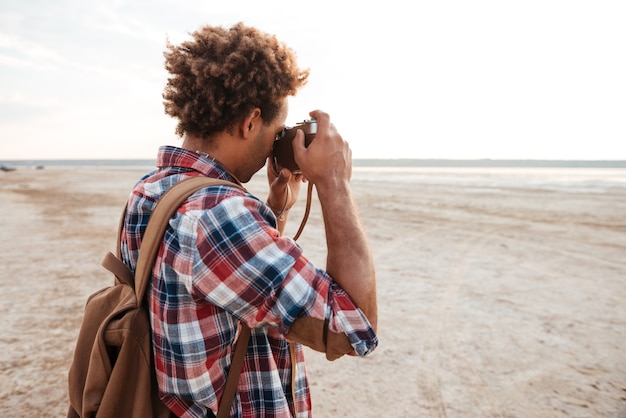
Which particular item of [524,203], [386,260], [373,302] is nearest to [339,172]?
[373,302]

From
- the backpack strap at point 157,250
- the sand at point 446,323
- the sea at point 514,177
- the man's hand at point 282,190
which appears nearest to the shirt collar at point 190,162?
the backpack strap at point 157,250

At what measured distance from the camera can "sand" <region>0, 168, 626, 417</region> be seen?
10.6 ft

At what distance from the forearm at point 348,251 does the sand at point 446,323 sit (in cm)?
225

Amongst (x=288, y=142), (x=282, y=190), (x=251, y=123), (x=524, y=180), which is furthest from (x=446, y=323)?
(x=524, y=180)

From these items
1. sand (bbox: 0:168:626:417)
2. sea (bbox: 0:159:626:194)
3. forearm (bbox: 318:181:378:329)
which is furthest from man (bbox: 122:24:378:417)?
sea (bbox: 0:159:626:194)

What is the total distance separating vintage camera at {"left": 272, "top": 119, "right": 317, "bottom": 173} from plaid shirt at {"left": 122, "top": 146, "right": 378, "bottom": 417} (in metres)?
0.24

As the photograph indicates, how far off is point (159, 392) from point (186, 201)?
1.92 feet

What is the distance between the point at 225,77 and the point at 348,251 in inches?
25.3

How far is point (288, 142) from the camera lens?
1465 mm

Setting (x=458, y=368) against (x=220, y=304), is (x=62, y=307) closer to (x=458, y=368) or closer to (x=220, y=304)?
(x=458, y=368)

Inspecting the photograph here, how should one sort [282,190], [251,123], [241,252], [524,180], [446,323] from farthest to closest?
[524,180] < [446,323] < [282,190] < [251,123] < [241,252]

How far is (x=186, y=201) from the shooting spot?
112 cm

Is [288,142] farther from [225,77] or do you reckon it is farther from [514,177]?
[514,177]

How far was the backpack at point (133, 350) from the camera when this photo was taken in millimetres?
1159
